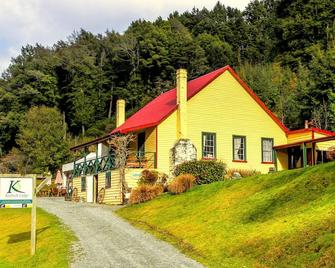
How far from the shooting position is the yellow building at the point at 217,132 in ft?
109

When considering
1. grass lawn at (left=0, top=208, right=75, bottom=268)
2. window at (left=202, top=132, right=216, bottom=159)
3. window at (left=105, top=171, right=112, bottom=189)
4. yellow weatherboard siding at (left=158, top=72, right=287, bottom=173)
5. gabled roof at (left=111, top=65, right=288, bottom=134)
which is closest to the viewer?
grass lawn at (left=0, top=208, right=75, bottom=268)

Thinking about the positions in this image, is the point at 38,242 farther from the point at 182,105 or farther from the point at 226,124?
the point at 226,124

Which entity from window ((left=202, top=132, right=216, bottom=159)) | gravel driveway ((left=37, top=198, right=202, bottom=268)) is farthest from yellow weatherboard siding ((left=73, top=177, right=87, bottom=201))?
gravel driveway ((left=37, top=198, right=202, bottom=268))

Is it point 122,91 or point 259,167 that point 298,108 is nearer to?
point 259,167

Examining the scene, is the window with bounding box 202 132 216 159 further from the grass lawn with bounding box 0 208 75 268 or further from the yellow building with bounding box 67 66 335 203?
the grass lawn with bounding box 0 208 75 268

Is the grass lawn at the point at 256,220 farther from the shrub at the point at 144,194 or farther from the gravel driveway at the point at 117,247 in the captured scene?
the shrub at the point at 144,194

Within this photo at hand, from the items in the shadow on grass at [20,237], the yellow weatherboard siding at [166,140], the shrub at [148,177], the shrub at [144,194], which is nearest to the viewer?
the shadow on grass at [20,237]

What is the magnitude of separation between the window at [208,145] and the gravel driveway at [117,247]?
11352 mm

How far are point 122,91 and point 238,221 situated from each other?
206 ft

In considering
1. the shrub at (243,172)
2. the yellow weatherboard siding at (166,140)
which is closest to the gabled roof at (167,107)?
the yellow weatherboard siding at (166,140)

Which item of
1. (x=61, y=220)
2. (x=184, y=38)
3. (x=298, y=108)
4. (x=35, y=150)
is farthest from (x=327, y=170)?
(x=184, y=38)

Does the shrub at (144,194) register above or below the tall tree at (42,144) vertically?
below

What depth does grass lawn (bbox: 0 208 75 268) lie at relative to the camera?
16219mm

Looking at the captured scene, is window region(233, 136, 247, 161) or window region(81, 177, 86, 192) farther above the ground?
window region(233, 136, 247, 161)
